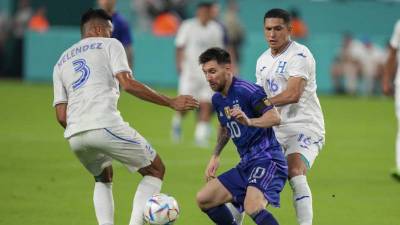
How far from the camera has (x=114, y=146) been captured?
862 cm

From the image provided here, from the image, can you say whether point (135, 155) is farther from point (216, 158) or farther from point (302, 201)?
point (302, 201)

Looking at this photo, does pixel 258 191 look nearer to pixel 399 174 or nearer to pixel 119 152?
pixel 119 152

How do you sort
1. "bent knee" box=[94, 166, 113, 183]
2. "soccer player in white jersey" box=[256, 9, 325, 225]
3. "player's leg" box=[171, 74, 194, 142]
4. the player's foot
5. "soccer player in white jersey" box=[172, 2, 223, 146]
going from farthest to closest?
1. "player's leg" box=[171, 74, 194, 142]
2. "soccer player in white jersey" box=[172, 2, 223, 146]
3. the player's foot
4. "bent knee" box=[94, 166, 113, 183]
5. "soccer player in white jersey" box=[256, 9, 325, 225]

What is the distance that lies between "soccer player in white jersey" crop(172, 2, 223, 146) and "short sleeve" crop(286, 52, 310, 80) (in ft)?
27.5

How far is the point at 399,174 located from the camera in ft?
42.6

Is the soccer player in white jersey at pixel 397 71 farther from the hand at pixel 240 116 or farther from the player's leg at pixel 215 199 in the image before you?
the hand at pixel 240 116

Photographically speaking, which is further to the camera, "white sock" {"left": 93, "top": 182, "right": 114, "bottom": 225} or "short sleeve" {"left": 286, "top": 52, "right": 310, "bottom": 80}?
"short sleeve" {"left": 286, "top": 52, "right": 310, "bottom": 80}

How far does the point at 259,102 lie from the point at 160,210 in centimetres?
124

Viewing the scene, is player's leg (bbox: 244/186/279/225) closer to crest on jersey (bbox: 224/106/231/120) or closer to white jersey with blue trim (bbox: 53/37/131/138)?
Answer: crest on jersey (bbox: 224/106/231/120)

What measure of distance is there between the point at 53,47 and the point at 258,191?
2455 cm

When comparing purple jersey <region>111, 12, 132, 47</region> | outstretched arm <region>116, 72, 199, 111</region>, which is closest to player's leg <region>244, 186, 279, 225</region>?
outstretched arm <region>116, 72, 199, 111</region>

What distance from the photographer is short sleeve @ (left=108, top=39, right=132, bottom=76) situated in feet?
27.9

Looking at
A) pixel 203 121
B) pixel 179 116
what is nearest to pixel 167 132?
pixel 179 116

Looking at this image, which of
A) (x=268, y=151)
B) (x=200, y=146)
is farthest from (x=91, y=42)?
(x=200, y=146)
